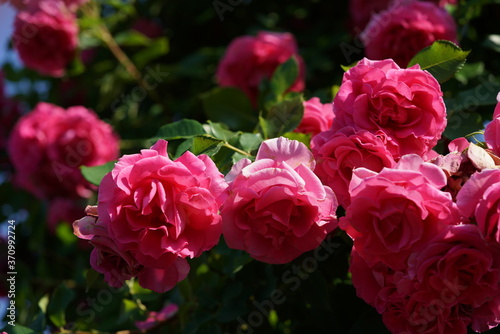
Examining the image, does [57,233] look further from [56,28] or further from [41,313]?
[41,313]

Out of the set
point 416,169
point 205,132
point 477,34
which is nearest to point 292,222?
point 416,169

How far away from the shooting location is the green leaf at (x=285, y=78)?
1.53 metres

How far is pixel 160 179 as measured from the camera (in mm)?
877

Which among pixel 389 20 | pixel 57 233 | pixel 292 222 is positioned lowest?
pixel 57 233

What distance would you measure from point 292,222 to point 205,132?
332 mm

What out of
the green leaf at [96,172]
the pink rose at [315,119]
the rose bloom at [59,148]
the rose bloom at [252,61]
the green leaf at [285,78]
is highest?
the pink rose at [315,119]

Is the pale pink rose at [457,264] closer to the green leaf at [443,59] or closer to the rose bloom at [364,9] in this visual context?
the green leaf at [443,59]

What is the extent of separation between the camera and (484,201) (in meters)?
0.76

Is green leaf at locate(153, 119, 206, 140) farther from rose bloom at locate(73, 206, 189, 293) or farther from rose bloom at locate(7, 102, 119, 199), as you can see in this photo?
rose bloom at locate(7, 102, 119, 199)

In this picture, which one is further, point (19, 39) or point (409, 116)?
point (19, 39)

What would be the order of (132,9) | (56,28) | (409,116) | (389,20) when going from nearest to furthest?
(409,116) → (389,20) → (56,28) → (132,9)

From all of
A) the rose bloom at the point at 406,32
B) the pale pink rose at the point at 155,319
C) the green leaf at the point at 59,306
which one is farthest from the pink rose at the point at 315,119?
the green leaf at the point at 59,306

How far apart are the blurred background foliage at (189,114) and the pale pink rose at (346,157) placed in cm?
13

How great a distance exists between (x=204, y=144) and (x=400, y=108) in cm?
33
